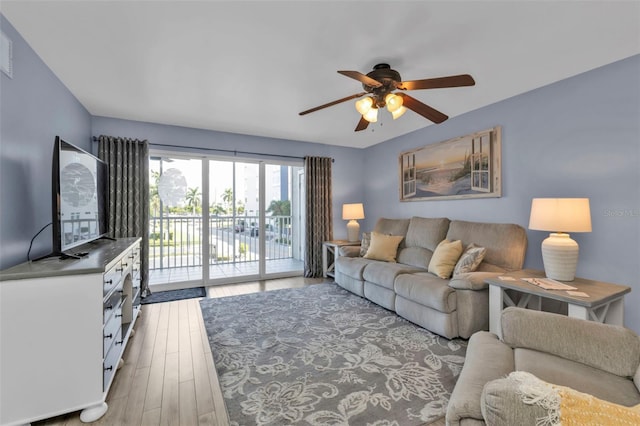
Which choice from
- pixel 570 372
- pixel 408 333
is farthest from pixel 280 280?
pixel 570 372

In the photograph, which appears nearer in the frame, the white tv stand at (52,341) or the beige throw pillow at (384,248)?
the white tv stand at (52,341)

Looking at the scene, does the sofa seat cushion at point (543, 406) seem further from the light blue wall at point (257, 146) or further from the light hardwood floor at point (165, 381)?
the light blue wall at point (257, 146)

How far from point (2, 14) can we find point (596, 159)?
15.1 ft

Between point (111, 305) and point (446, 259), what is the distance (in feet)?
9.95

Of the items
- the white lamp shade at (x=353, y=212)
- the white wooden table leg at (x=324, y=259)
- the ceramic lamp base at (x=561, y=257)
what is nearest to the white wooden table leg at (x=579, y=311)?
the ceramic lamp base at (x=561, y=257)

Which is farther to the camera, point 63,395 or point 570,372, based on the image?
point 63,395

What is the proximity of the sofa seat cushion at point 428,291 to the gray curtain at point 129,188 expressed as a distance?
341 cm

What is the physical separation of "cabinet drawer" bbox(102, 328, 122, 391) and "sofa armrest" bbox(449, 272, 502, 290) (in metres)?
2.74

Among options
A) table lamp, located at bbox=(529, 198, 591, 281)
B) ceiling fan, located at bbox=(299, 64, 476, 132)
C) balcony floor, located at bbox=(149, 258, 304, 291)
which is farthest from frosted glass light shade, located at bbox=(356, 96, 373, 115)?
balcony floor, located at bbox=(149, 258, 304, 291)

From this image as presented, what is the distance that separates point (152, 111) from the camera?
358cm

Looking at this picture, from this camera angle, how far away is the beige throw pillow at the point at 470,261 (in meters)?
2.82

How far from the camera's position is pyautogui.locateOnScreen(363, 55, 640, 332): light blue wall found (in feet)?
7.61

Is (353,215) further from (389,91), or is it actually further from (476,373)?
(476,373)

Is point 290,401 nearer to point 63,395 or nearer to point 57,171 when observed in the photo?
point 63,395
